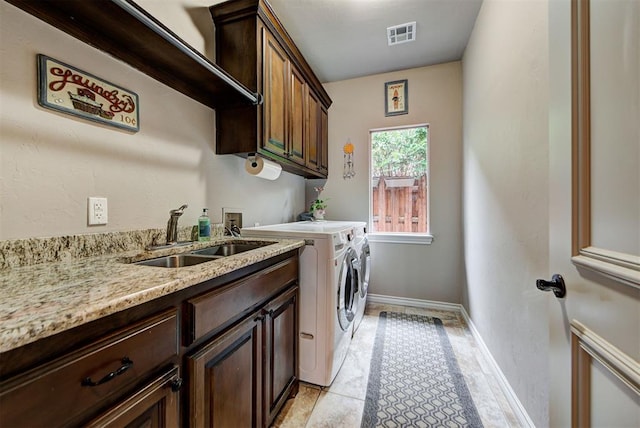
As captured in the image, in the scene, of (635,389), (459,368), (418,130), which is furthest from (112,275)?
(418,130)

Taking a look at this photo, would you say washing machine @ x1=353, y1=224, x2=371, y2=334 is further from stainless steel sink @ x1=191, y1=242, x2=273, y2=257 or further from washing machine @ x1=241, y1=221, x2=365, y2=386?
stainless steel sink @ x1=191, y1=242, x2=273, y2=257

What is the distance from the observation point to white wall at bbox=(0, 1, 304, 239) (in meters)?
0.85

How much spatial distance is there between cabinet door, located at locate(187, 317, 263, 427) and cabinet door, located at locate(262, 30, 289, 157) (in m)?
1.14

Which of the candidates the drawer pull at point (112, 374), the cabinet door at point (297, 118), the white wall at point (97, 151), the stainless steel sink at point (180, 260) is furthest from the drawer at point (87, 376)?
the cabinet door at point (297, 118)

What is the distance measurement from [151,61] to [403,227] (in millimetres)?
2628

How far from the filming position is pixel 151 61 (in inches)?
47.8

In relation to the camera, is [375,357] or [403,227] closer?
[375,357]

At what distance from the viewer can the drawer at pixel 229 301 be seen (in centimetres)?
79

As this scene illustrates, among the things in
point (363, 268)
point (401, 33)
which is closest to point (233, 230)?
point (363, 268)

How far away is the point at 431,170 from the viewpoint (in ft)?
9.27

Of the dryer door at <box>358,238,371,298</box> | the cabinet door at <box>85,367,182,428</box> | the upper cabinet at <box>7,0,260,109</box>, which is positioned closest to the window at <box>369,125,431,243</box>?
the dryer door at <box>358,238,371,298</box>

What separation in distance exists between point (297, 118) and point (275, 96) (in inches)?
15.3

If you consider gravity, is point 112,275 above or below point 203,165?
below

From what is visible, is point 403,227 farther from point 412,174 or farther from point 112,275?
point 112,275
